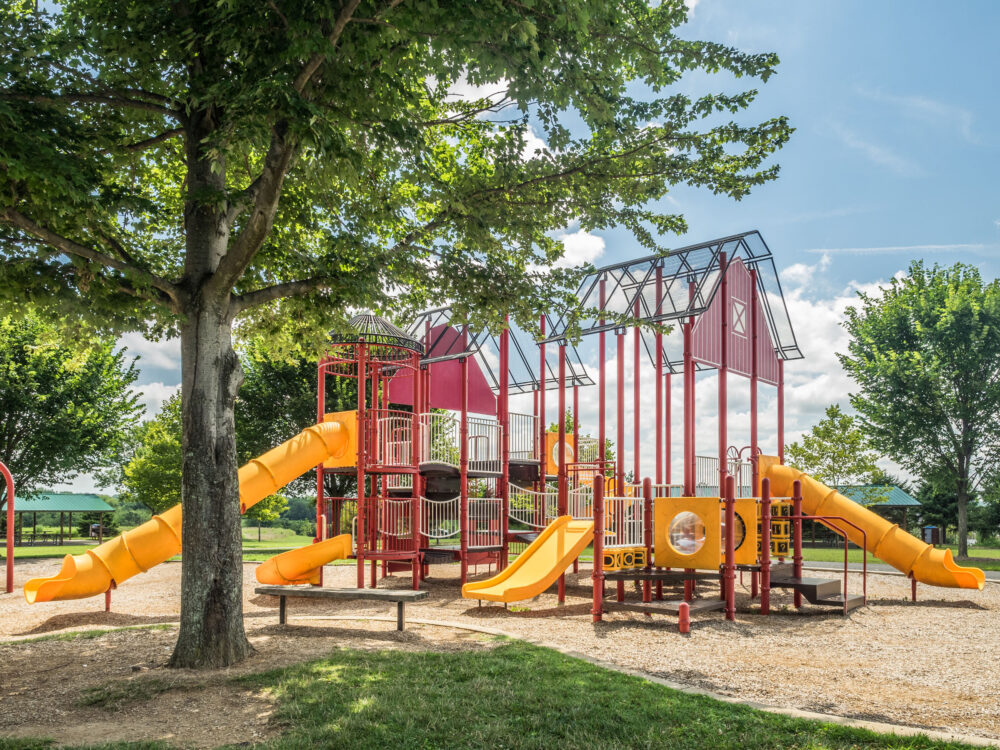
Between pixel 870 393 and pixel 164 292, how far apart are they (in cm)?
2908

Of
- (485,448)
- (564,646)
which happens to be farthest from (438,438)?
(564,646)

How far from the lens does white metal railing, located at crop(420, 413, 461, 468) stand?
16719mm

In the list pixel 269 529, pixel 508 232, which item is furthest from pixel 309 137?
pixel 269 529

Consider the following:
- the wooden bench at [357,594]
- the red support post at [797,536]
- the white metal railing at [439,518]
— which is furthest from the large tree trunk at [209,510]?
the red support post at [797,536]

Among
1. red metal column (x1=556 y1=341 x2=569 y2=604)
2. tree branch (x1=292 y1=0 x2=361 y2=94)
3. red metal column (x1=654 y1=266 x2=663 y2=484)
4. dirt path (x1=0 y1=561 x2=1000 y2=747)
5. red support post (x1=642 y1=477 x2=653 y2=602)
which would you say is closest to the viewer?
dirt path (x1=0 y1=561 x2=1000 y2=747)

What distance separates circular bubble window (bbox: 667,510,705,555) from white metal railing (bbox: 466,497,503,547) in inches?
188

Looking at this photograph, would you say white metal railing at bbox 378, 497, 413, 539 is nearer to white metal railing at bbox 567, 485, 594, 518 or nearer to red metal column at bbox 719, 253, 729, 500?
white metal railing at bbox 567, 485, 594, 518

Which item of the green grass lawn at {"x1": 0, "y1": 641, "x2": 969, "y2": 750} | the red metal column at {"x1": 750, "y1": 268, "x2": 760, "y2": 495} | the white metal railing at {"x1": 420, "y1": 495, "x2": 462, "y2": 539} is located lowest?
the green grass lawn at {"x1": 0, "y1": 641, "x2": 969, "y2": 750}

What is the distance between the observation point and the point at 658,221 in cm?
1214

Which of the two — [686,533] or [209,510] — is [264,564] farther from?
[686,533]

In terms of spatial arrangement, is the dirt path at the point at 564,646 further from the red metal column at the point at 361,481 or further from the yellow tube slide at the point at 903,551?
the red metal column at the point at 361,481

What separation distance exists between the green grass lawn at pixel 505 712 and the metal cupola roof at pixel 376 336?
8.94 m

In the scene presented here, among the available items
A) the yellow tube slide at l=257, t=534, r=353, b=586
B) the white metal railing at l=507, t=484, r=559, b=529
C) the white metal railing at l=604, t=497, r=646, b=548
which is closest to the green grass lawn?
the white metal railing at l=604, t=497, r=646, b=548

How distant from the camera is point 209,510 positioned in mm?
8406
